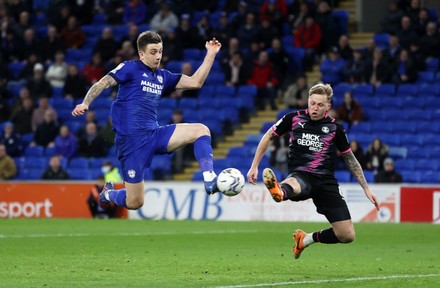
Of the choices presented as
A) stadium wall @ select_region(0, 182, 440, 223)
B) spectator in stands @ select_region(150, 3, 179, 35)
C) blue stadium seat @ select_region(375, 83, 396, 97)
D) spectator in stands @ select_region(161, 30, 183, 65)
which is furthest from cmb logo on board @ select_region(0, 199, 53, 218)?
blue stadium seat @ select_region(375, 83, 396, 97)

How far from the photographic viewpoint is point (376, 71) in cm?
2619

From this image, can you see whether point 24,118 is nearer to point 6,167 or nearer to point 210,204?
point 6,167

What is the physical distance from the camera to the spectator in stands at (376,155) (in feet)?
78.8

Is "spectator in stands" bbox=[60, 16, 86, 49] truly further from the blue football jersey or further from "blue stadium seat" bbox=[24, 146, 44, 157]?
the blue football jersey

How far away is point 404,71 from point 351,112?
1.75 m

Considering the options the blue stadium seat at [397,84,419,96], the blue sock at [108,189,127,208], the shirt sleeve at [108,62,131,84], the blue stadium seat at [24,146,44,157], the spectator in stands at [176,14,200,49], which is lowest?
the blue stadium seat at [24,146,44,157]

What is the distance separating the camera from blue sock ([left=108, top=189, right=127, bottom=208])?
12750mm

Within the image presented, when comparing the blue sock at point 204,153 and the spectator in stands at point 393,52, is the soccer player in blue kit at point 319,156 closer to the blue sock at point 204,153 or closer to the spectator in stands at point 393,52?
the blue sock at point 204,153

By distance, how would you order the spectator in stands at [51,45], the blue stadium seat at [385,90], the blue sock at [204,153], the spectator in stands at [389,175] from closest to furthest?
the blue sock at [204,153]
the spectator in stands at [389,175]
the blue stadium seat at [385,90]
the spectator in stands at [51,45]

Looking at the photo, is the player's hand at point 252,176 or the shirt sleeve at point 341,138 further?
the shirt sleeve at point 341,138

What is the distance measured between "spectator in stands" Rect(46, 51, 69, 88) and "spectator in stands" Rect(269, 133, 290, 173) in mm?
7796

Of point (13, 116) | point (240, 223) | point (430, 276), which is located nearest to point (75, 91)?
point (13, 116)

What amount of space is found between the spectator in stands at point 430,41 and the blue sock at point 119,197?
14827 mm

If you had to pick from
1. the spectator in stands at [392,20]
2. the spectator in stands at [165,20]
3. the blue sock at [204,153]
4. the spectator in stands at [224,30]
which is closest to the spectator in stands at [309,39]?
the spectator in stands at [392,20]
